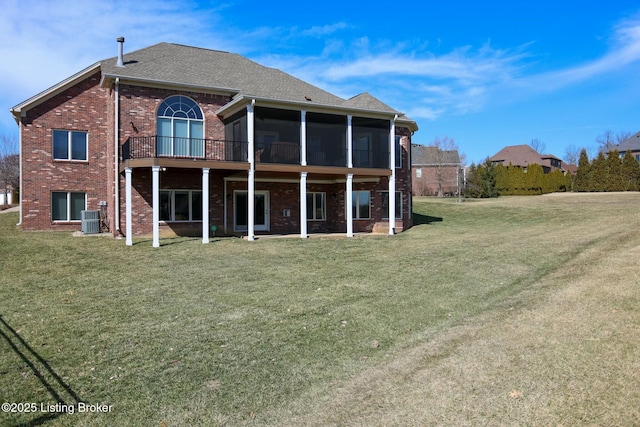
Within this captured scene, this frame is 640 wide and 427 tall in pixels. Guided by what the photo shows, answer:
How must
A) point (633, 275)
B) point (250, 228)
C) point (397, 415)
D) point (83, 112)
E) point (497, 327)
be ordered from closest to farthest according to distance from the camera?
point (397, 415), point (497, 327), point (633, 275), point (250, 228), point (83, 112)

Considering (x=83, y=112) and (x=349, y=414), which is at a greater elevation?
(x=83, y=112)

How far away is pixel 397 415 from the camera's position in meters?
4.07

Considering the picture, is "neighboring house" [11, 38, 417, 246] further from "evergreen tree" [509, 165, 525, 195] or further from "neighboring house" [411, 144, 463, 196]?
"neighboring house" [411, 144, 463, 196]

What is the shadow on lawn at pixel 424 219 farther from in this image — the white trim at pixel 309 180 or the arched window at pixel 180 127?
the arched window at pixel 180 127

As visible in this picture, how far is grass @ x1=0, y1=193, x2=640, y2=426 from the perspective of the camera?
4230 millimetres

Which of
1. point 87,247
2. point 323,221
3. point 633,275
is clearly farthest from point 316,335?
point 323,221

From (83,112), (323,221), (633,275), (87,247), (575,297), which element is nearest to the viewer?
(575,297)

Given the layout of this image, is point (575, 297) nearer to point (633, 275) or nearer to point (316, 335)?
point (633, 275)

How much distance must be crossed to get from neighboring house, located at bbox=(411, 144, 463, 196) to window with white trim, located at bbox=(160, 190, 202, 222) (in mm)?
33476

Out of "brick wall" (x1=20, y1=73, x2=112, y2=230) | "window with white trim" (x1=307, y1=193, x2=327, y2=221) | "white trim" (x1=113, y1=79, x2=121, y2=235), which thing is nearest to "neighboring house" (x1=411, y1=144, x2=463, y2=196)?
"window with white trim" (x1=307, y1=193, x2=327, y2=221)

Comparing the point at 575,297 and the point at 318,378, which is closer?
the point at 318,378

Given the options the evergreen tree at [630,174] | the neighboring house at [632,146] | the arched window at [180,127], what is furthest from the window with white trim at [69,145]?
the neighboring house at [632,146]

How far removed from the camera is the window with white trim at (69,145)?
1895cm

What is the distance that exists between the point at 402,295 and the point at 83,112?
17.3 meters
